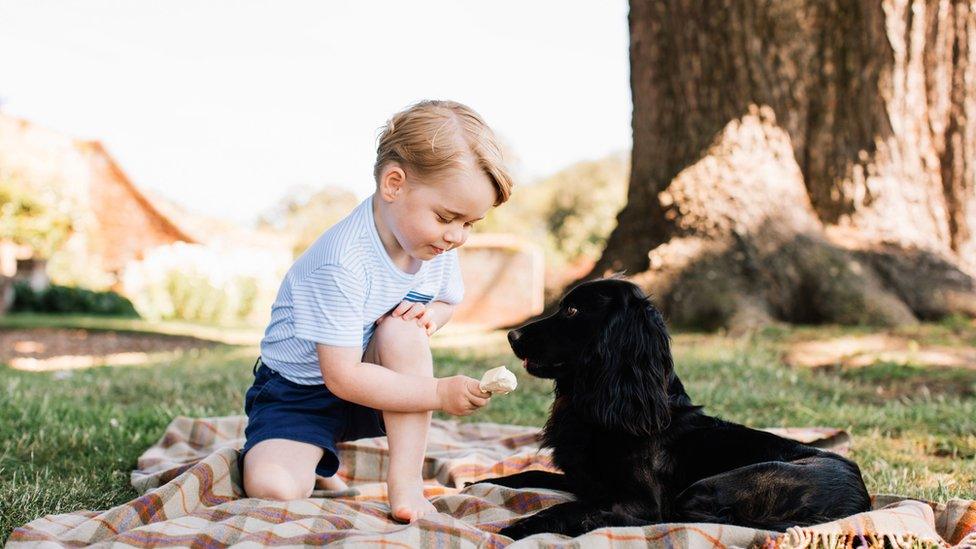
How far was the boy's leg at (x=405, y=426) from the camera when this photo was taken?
2504 mm

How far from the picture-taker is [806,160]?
6.98 metres

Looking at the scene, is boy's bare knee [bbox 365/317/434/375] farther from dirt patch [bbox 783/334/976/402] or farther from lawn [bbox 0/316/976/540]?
dirt patch [bbox 783/334/976/402]

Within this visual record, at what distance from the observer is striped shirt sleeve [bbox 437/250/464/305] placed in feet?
9.98

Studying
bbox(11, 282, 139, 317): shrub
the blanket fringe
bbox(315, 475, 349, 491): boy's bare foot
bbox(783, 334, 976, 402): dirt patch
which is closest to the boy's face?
bbox(315, 475, 349, 491): boy's bare foot

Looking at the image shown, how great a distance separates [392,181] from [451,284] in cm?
66

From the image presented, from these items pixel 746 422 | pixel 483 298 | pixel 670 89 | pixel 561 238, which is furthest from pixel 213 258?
pixel 746 422

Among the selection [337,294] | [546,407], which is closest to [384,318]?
[337,294]

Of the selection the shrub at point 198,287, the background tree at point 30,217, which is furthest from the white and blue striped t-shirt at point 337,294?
the background tree at point 30,217

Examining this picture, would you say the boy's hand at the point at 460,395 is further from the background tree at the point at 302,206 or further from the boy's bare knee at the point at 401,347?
the background tree at the point at 302,206

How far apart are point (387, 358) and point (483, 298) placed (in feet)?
40.6

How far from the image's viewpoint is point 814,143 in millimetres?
6930

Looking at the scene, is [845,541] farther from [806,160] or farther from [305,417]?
[806,160]

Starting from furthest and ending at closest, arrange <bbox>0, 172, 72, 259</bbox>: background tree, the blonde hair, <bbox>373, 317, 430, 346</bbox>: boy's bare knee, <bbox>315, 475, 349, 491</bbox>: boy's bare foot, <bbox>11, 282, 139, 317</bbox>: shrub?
<bbox>0, 172, 72, 259</bbox>: background tree → <bbox>11, 282, 139, 317</bbox>: shrub → <bbox>315, 475, 349, 491</bbox>: boy's bare foot → <bbox>373, 317, 430, 346</bbox>: boy's bare knee → the blonde hair

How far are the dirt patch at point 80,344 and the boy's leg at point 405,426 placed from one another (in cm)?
723
